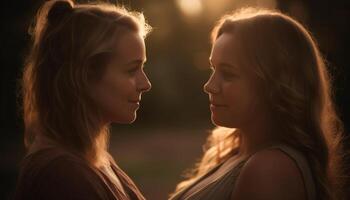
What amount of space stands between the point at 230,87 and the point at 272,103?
8.8 inches

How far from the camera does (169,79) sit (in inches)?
735

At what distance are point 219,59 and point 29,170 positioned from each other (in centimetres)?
108

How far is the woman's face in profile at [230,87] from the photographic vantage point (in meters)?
2.83

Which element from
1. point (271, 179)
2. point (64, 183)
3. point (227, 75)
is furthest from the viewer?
point (227, 75)

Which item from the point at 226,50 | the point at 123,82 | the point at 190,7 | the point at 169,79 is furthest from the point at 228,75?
the point at 169,79

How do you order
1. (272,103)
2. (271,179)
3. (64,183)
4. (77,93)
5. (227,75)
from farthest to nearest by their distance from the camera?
(227,75) < (272,103) < (77,93) < (271,179) < (64,183)

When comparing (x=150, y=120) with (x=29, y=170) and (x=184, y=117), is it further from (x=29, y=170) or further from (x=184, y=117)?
(x=29, y=170)

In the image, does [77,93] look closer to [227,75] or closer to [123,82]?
[123,82]

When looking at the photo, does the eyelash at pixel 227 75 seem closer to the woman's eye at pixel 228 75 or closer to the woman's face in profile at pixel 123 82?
the woman's eye at pixel 228 75

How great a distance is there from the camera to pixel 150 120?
1855 cm

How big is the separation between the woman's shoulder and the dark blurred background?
212 centimetres

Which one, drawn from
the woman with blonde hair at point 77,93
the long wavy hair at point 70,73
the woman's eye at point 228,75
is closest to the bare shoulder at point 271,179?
the woman's eye at point 228,75

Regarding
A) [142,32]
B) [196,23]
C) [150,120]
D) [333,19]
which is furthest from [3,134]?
[142,32]

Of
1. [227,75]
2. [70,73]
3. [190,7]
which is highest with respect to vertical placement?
[70,73]
